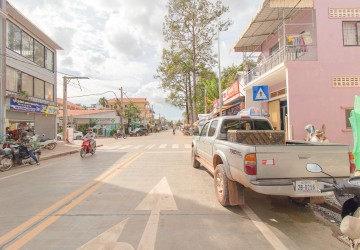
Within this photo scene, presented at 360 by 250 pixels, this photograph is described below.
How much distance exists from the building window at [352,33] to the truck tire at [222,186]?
11113 millimetres

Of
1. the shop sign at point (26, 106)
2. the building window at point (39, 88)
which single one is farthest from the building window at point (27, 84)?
the shop sign at point (26, 106)

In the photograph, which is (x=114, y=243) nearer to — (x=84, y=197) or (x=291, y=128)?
(x=84, y=197)

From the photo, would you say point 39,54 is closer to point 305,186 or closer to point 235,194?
point 235,194

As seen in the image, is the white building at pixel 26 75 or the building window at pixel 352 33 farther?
the white building at pixel 26 75

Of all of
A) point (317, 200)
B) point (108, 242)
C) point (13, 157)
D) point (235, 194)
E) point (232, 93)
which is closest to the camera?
point (108, 242)

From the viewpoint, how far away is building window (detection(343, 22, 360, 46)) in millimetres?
A: 12734

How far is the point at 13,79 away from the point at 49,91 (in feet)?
20.0

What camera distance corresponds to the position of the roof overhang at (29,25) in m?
18.1

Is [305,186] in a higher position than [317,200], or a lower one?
higher

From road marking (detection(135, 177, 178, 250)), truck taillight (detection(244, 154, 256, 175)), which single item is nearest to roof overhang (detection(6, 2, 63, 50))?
road marking (detection(135, 177, 178, 250))

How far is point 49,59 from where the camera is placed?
2541cm

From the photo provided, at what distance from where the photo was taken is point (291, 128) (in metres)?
12.3

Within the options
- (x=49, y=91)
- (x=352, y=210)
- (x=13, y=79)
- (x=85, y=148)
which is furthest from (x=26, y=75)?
(x=352, y=210)

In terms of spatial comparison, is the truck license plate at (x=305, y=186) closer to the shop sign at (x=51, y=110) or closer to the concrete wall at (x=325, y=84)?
the concrete wall at (x=325, y=84)
